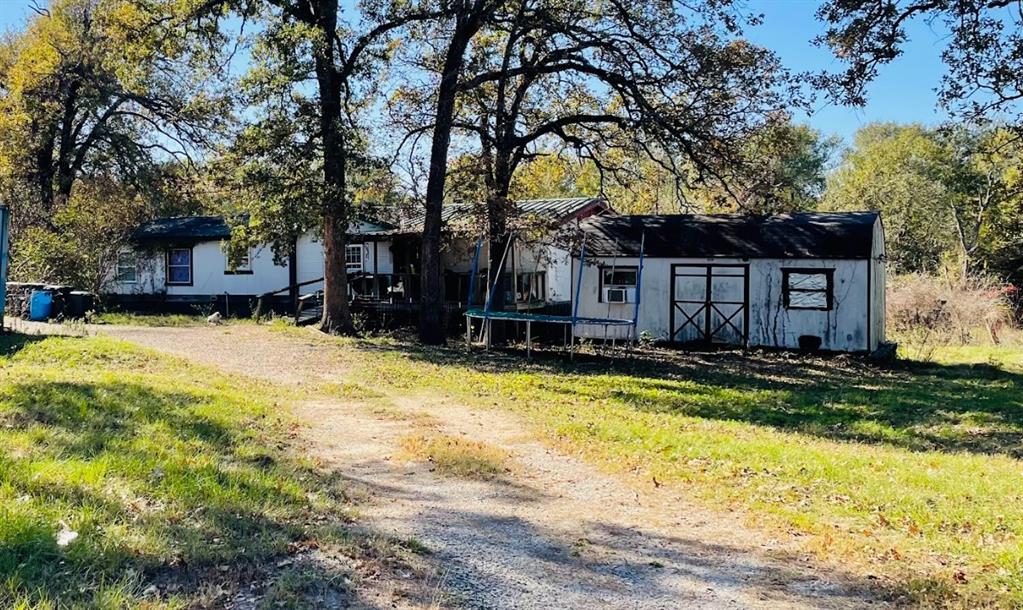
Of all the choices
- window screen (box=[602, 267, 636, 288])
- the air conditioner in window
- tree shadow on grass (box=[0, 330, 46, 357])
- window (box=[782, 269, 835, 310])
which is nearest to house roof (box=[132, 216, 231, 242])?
tree shadow on grass (box=[0, 330, 46, 357])

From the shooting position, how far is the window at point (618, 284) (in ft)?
72.3

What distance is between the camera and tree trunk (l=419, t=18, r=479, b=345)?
18578 mm

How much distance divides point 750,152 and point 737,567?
1519 centimetres

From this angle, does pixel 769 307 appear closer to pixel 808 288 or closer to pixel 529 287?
pixel 808 288

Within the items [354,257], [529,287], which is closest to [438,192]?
[354,257]

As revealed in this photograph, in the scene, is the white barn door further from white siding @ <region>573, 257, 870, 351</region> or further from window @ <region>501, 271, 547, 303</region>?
window @ <region>501, 271, 547, 303</region>

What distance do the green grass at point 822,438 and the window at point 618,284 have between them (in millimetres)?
3597

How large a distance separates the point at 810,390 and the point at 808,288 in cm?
679

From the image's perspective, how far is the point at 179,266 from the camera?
2900 cm

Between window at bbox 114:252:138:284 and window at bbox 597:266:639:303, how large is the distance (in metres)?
18.5

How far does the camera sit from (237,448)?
6805 mm

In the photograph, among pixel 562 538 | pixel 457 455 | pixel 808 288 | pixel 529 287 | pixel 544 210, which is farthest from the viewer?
pixel 529 287

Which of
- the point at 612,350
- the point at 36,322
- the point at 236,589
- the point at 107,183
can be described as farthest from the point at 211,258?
the point at 236,589

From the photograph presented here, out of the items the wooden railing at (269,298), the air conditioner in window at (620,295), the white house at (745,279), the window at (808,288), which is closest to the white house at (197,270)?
the wooden railing at (269,298)
